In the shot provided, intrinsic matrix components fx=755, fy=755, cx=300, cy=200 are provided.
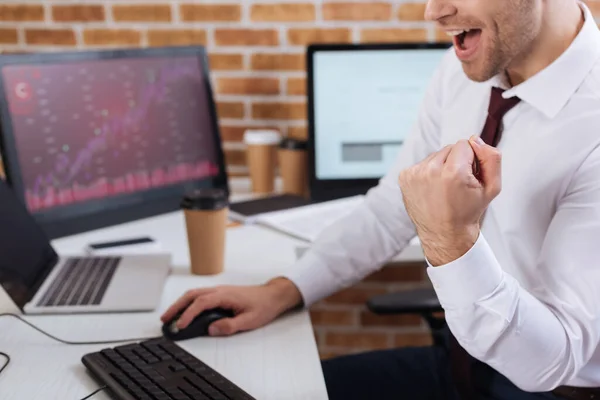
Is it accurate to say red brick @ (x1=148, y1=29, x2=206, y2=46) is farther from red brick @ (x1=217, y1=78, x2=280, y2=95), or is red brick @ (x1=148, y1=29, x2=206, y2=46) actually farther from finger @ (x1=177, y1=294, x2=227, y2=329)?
finger @ (x1=177, y1=294, x2=227, y2=329)

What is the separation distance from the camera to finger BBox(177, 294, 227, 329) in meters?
1.14

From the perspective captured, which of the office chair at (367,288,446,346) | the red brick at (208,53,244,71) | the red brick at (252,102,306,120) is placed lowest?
the office chair at (367,288,446,346)

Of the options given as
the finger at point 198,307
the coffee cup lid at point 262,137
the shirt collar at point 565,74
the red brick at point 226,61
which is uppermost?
the shirt collar at point 565,74

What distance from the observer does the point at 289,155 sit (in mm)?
1971

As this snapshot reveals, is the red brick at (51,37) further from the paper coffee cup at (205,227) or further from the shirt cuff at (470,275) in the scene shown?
the shirt cuff at (470,275)

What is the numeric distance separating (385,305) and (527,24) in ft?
2.13

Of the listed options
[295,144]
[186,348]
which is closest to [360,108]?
[295,144]

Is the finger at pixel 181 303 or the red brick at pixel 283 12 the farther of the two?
the red brick at pixel 283 12

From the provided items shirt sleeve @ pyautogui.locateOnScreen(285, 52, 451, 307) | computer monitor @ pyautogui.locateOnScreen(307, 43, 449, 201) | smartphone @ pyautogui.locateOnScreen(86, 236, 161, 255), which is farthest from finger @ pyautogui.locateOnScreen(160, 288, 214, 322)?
computer monitor @ pyautogui.locateOnScreen(307, 43, 449, 201)

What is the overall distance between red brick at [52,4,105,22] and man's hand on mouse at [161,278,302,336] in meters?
1.13

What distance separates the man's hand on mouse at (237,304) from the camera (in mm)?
1155

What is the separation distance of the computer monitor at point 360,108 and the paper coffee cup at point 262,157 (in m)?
0.12

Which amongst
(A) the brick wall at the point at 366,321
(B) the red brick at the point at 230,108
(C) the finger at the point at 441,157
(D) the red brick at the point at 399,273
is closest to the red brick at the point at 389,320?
(A) the brick wall at the point at 366,321

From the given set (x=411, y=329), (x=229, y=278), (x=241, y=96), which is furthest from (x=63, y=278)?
(x=411, y=329)
